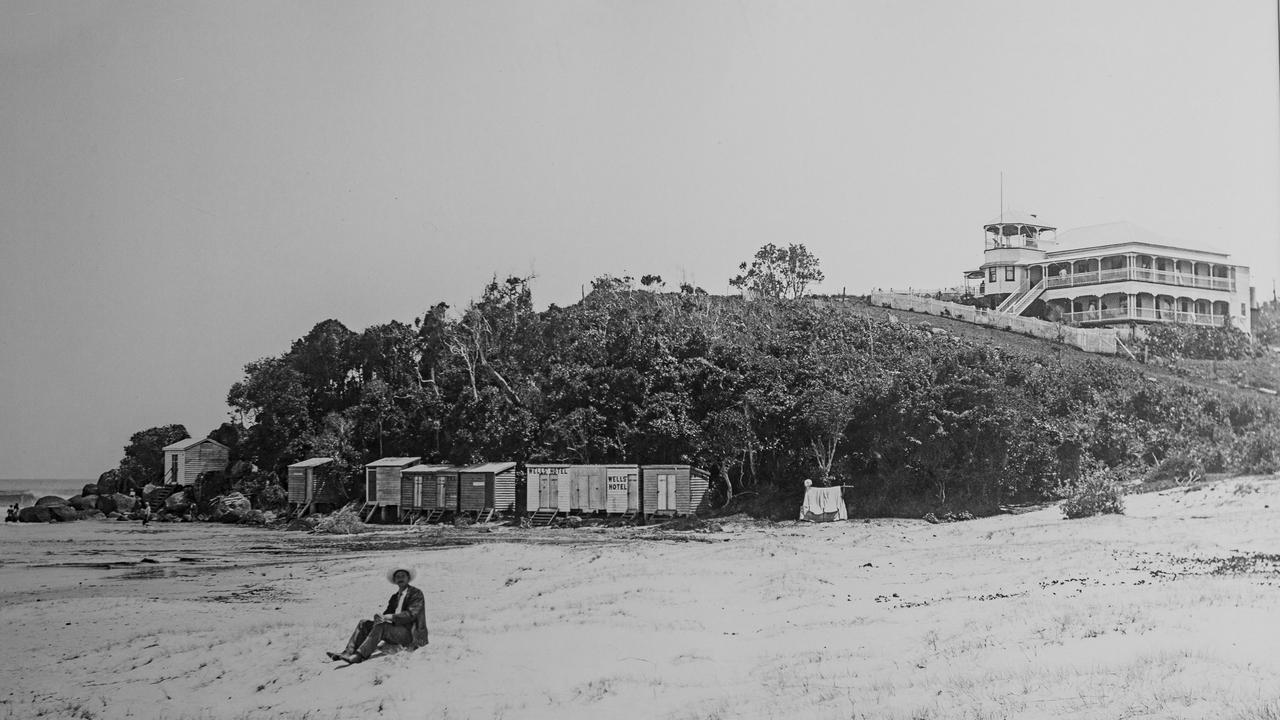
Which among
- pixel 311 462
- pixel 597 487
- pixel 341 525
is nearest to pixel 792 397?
pixel 597 487

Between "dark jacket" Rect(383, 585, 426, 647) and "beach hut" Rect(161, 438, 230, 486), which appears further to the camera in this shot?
"beach hut" Rect(161, 438, 230, 486)

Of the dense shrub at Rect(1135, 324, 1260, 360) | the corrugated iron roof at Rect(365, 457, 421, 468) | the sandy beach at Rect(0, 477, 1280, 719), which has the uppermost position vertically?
the dense shrub at Rect(1135, 324, 1260, 360)

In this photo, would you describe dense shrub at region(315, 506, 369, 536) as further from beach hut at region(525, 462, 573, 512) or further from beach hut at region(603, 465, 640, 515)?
beach hut at region(603, 465, 640, 515)

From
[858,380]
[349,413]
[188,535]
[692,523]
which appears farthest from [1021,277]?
[188,535]

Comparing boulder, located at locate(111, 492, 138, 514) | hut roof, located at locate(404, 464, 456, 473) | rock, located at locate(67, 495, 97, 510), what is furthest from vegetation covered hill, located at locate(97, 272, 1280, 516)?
rock, located at locate(67, 495, 97, 510)

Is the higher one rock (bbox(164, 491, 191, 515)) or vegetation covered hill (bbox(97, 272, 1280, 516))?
vegetation covered hill (bbox(97, 272, 1280, 516))

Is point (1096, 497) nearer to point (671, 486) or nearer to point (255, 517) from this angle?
point (671, 486)

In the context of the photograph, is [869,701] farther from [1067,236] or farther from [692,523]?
[1067,236]
